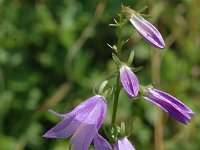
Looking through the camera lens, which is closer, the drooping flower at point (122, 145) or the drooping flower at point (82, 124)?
the drooping flower at point (82, 124)

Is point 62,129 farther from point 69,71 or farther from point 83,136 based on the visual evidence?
point 69,71

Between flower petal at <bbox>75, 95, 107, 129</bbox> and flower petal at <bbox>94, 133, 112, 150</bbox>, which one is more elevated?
flower petal at <bbox>75, 95, 107, 129</bbox>

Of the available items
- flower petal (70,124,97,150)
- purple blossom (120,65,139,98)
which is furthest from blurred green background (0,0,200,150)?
purple blossom (120,65,139,98)

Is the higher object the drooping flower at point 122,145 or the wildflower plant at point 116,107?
the wildflower plant at point 116,107

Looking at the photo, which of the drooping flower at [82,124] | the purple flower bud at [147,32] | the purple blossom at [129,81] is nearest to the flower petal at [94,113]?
the drooping flower at [82,124]

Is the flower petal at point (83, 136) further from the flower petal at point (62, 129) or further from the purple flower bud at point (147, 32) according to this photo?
the purple flower bud at point (147, 32)

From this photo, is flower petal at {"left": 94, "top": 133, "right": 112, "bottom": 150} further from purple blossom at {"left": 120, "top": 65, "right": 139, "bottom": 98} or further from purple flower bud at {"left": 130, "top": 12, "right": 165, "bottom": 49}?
purple flower bud at {"left": 130, "top": 12, "right": 165, "bottom": 49}

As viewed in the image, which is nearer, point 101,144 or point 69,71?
point 101,144

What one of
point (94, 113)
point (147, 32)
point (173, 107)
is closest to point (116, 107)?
point (94, 113)
